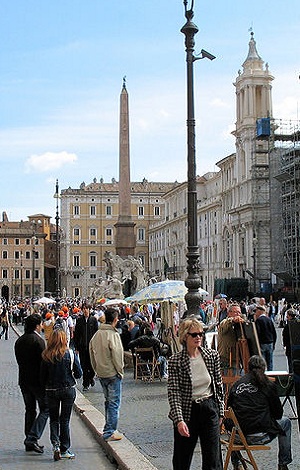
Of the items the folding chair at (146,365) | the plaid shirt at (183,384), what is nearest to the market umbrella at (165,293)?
the folding chair at (146,365)

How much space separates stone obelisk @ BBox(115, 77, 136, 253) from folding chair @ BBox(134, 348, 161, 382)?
2869cm

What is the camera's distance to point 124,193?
4478 centimetres

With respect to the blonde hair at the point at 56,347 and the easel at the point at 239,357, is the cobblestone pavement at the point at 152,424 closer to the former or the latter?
the easel at the point at 239,357

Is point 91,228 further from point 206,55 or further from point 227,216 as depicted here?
point 206,55

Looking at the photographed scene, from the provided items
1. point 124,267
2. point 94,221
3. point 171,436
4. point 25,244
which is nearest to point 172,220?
point 94,221

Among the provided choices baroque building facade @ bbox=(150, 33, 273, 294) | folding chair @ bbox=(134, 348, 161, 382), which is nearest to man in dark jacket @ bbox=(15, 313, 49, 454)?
folding chair @ bbox=(134, 348, 161, 382)

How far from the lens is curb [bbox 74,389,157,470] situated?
293 inches

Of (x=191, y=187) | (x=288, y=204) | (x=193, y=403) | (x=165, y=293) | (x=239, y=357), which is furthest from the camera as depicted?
(x=288, y=204)

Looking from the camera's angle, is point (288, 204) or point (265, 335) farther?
point (288, 204)

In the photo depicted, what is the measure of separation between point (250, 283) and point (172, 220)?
117 ft

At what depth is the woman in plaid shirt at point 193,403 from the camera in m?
5.41

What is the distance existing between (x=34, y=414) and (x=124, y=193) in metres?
36.3

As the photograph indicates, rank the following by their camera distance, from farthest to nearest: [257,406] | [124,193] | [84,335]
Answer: [124,193] → [84,335] → [257,406]

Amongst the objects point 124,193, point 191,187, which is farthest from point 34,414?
point 124,193
